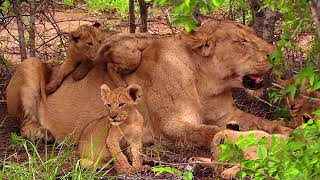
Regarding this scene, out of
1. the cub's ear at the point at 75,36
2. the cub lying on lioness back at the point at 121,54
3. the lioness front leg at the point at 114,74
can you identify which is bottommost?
the lioness front leg at the point at 114,74

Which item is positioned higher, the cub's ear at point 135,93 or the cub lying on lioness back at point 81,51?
the cub lying on lioness back at point 81,51

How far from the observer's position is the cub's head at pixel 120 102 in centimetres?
611

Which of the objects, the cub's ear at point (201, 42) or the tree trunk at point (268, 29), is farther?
the tree trunk at point (268, 29)

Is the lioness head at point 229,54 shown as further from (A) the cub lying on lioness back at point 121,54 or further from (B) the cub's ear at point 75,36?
(B) the cub's ear at point 75,36

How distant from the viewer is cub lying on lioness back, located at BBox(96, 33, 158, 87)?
7.21 meters

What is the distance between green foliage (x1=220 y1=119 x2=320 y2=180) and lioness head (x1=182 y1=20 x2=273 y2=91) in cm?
284

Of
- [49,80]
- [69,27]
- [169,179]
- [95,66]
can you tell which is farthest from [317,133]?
[69,27]

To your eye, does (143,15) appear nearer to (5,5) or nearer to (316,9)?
(5,5)

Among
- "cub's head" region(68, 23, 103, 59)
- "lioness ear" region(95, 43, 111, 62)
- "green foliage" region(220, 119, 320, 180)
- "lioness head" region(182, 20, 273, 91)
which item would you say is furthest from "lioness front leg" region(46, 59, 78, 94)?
"green foliage" region(220, 119, 320, 180)

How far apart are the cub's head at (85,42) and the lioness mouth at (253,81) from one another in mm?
1398

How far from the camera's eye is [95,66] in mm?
7566

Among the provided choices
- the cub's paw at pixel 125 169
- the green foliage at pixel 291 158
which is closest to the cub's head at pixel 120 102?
the cub's paw at pixel 125 169

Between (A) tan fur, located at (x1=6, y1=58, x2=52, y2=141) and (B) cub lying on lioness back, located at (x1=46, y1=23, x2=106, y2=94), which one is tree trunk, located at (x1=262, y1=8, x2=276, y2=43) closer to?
(B) cub lying on lioness back, located at (x1=46, y1=23, x2=106, y2=94)

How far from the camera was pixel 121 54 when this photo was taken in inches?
282
